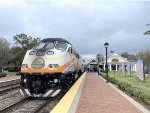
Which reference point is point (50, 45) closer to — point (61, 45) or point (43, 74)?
point (61, 45)

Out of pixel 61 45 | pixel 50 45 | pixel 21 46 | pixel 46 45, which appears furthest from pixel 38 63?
pixel 21 46

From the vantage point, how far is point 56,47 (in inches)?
725

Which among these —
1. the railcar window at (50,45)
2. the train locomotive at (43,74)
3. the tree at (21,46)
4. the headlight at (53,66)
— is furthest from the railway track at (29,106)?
the tree at (21,46)

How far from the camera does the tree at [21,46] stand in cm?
7769

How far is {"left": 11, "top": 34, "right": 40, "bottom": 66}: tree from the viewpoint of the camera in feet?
255

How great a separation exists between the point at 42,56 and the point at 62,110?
Answer: 6.71m

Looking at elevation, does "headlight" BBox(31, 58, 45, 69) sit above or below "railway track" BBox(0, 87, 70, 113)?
above

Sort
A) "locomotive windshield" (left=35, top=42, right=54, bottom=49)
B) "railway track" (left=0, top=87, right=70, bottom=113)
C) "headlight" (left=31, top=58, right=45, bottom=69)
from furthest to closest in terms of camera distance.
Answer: "locomotive windshield" (left=35, top=42, right=54, bottom=49) → "headlight" (left=31, top=58, right=45, bottom=69) → "railway track" (left=0, top=87, right=70, bottom=113)

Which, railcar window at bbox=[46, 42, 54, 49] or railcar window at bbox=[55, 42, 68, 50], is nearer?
railcar window at bbox=[46, 42, 54, 49]

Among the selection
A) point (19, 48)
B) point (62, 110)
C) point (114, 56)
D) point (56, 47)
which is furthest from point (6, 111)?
point (114, 56)

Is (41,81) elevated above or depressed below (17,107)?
above

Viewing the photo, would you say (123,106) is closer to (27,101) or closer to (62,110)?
(62,110)

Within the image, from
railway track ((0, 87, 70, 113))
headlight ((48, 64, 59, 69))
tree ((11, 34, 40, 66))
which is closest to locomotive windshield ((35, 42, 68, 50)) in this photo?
headlight ((48, 64, 59, 69))

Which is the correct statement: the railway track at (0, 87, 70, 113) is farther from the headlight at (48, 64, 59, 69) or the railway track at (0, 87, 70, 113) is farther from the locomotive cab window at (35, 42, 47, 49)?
the locomotive cab window at (35, 42, 47, 49)
